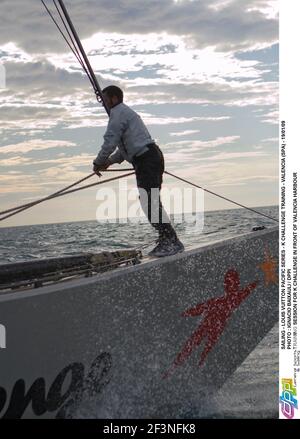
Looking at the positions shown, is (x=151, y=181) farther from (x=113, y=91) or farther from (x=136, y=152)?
(x=113, y=91)

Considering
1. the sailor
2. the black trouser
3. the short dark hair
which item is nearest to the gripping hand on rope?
the sailor

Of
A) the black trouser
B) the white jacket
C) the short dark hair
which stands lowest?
the black trouser

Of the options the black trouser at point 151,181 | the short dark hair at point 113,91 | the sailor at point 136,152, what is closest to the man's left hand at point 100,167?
the sailor at point 136,152

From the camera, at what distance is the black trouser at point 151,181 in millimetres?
4602

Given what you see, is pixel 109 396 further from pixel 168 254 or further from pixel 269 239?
pixel 269 239

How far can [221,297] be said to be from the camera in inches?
209

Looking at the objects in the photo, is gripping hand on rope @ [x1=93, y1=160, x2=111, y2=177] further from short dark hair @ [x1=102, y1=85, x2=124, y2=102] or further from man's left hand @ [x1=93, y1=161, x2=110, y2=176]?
short dark hair @ [x1=102, y1=85, x2=124, y2=102]

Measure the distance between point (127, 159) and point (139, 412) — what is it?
6.12 feet

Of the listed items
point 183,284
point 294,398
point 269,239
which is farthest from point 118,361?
point 269,239

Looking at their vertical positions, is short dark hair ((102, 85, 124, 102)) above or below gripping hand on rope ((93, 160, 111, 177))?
above

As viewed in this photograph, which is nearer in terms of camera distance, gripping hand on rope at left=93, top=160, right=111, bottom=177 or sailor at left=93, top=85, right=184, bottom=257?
sailor at left=93, top=85, right=184, bottom=257

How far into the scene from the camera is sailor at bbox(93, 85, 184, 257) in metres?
4.46

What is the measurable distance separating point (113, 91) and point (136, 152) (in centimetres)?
48

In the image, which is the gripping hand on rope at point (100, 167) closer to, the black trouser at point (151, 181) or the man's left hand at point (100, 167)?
the man's left hand at point (100, 167)
